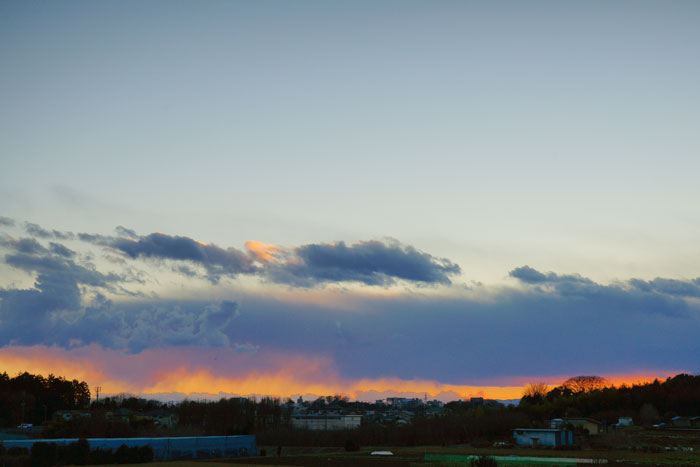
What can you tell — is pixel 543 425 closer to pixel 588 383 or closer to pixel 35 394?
pixel 588 383

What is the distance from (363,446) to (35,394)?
2834 inches

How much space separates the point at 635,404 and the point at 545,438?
49989mm

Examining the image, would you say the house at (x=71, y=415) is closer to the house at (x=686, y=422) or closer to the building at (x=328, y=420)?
the building at (x=328, y=420)

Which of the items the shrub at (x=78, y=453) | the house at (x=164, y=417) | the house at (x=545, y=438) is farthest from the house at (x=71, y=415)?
the house at (x=545, y=438)

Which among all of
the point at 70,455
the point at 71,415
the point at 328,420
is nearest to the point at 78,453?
the point at 70,455

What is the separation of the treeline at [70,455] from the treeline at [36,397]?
70.7 m

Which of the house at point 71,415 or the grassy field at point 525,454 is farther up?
the house at point 71,415

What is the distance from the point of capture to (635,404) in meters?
141

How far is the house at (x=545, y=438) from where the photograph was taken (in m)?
99.5

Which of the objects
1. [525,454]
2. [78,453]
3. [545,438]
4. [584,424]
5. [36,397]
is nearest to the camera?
[78,453]

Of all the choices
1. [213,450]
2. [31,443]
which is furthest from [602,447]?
[31,443]

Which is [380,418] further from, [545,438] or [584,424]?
[545,438]

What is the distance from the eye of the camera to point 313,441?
106875 millimetres

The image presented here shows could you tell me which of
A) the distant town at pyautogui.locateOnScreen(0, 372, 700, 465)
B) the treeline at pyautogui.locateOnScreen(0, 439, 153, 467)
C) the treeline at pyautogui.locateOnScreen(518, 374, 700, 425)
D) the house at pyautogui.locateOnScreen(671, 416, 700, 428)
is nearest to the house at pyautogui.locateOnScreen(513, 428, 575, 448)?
the distant town at pyautogui.locateOnScreen(0, 372, 700, 465)
